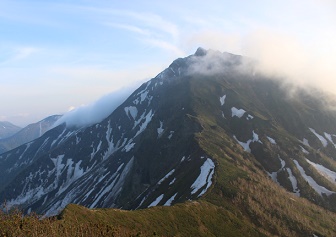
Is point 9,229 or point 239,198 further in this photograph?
point 239,198

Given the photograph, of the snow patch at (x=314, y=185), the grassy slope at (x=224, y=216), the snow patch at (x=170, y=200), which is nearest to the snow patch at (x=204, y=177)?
the grassy slope at (x=224, y=216)

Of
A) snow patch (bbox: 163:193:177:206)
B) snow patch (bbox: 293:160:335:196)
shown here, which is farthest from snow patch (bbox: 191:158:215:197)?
snow patch (bbox: 293:160:335:196)

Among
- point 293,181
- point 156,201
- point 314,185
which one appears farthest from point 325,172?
Answer: point 156,201

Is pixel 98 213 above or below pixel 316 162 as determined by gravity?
below

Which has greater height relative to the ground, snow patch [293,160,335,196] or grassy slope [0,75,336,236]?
snow patch [293,160,335,196]

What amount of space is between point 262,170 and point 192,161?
46.8 meters

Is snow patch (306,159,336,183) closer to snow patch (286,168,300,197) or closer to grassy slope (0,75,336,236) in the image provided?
snow patch (286,168,300,197)

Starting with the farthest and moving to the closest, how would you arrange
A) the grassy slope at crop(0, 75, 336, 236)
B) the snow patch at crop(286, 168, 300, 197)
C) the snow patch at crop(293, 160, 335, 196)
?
the snow patch at crop(293, 160, 335, 196)
the snow patch at crop(286, 168, 300, 197)
the grassy slope at crop(0, 75, 336, 236)

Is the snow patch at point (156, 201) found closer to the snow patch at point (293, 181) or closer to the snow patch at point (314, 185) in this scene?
the snow patch at point (293, 181)

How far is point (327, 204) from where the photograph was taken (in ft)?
516

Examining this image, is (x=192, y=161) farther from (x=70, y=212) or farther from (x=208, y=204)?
(x=70, y=212)

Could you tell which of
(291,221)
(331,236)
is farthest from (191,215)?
(331,236)

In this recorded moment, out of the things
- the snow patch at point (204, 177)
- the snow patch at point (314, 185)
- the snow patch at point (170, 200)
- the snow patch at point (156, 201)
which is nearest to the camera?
the snow patch at point (204, 177)

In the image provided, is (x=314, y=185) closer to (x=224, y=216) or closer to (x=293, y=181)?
(x=293, y=181)
